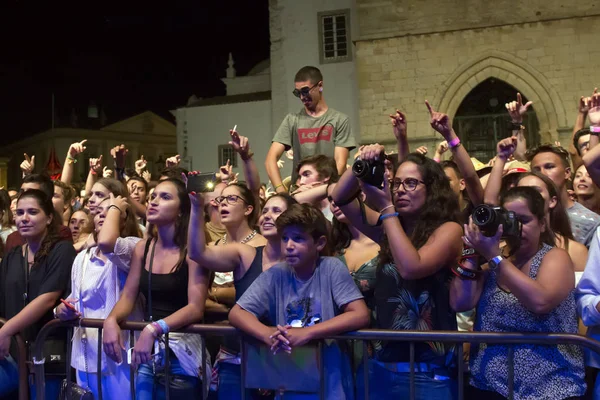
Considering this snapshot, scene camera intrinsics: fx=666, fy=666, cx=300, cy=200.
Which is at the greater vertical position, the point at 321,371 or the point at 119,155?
the point at 119,155

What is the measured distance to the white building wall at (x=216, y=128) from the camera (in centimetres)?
2359

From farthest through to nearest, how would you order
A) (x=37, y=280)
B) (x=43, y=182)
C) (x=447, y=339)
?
(x=43, y=182) → (x=37, y=280) → (x=447, y=339)

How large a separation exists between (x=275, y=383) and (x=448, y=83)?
16499 millimetres

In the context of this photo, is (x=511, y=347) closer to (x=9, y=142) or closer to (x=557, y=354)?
(x=557, y=354)

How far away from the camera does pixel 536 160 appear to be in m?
5.21

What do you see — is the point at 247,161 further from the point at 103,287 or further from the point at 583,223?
the point at 583,223

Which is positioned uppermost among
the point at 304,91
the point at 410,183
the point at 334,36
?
the point at 334,36

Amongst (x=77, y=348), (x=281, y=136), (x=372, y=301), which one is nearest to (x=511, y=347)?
(x=372, y=301)

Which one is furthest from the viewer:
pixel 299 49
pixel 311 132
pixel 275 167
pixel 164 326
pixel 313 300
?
pixel 299 49

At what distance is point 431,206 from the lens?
3.87 meters

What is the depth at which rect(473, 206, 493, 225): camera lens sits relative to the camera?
3.10 m

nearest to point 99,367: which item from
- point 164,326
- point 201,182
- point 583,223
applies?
point 164,326

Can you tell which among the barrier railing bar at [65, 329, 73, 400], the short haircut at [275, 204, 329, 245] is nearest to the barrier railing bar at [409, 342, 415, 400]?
the short haircut at [275, 204, 329, 245]

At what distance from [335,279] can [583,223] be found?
6.67 ft
